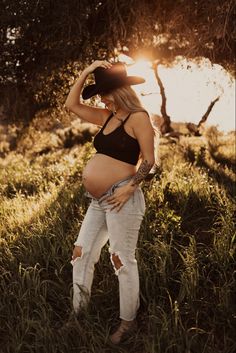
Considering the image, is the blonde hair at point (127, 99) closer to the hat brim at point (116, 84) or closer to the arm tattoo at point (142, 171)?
the hat brim at point (116, 84)

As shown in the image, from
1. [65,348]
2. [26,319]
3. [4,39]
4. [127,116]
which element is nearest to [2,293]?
[26,319]

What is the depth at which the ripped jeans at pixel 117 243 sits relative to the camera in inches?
152

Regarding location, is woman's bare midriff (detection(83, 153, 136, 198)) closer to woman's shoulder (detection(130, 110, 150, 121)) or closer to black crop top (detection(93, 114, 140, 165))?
black crop top (detection(93, 114, 140, 165))

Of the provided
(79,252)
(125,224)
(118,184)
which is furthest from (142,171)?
(79,252)

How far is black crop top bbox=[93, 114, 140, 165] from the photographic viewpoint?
3.83 metres

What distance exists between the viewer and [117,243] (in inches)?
153

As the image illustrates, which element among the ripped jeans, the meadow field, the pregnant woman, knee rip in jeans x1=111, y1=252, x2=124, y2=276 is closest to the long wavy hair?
the pregnant woman

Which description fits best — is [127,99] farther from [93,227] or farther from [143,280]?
[143,280]

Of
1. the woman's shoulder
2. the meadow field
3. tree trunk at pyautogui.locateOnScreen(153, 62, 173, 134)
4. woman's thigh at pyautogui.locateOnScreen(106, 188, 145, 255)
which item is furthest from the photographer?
tree trunk at pyautogui.locateOnScreen(153, 62, 173, 134)

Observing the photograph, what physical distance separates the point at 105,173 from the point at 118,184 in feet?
0.46

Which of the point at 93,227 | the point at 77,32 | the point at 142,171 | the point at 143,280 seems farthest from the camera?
the point at 77,32

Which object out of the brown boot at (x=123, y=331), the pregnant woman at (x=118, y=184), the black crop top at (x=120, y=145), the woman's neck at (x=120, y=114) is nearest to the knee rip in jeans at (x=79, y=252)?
the pregnant woman at (x=118, y=184)

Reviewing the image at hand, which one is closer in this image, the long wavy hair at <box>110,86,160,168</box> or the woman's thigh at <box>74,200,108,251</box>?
the long wavy hair at <box>110,86,160,168</box>

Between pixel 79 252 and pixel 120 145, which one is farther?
pixel 79 252
